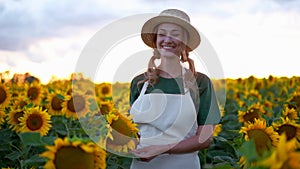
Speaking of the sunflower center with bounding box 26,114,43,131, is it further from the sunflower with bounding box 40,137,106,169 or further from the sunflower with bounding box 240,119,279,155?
the sunflower with bounding box 40,137,106,169

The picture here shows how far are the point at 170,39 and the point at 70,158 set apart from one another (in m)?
1.59

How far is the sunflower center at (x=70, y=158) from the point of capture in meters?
1.93

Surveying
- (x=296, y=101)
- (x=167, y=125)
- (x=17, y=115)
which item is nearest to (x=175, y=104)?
(x=167, y=125)

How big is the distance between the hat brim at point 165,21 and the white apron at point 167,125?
0.38m

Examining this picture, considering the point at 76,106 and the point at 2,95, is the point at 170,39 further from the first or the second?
the point at 2,95

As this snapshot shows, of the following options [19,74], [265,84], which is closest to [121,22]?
[19,74]

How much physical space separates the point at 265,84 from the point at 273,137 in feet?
31.5

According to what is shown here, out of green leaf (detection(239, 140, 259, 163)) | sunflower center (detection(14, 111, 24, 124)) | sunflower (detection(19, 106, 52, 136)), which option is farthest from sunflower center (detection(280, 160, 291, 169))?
sunflower center (detection(14, 111, 24, 124))

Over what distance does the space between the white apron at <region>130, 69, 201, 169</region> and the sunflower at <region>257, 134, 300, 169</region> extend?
73.9 inches

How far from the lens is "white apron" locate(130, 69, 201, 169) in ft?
11.0

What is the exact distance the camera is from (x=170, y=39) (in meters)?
3.35

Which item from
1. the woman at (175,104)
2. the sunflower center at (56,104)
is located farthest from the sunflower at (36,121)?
the woman at (175,104)

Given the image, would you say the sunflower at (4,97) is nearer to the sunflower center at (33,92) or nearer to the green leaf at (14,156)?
the sunflower center at (33,92)

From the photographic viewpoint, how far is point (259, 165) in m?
1.53
